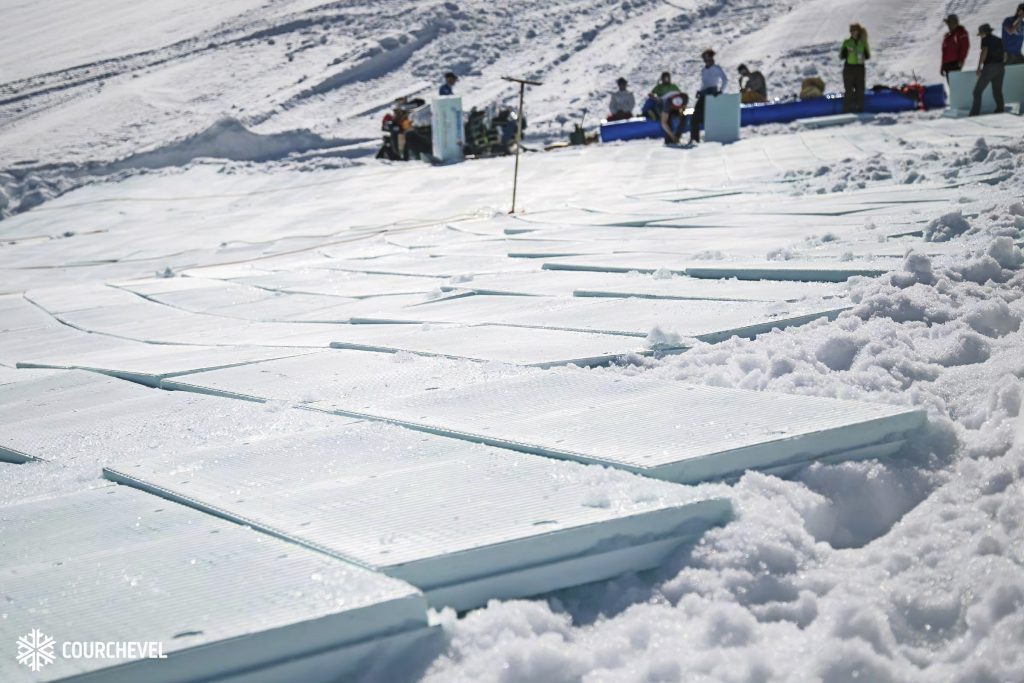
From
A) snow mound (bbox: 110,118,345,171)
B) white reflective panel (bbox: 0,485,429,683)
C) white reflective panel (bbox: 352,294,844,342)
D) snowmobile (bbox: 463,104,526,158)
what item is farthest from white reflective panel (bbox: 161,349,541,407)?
snow mound (bbox: 110,118,345,171)

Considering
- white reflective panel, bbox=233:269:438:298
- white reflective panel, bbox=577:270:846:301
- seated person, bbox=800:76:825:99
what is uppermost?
seated person, bbox=800:76:825:99

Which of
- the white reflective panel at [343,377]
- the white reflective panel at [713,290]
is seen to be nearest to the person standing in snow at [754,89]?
the white reflective panel at [713,290]

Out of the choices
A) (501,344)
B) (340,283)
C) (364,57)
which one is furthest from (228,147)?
(501,344)

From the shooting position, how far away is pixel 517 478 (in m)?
2.29

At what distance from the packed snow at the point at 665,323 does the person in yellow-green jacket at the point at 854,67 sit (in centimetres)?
129

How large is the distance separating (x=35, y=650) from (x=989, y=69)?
15.6 metres

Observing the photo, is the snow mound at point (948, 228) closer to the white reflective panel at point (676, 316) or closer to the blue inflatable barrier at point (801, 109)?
the white reflective panel at point (676, 316)

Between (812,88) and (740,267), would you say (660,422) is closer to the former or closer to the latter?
(740,267)

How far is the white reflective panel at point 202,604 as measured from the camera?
64.6 inches

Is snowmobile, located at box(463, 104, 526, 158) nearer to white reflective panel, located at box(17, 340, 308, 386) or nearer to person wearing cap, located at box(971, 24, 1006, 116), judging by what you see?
person wearing cap, located at box(971, 24, 1006, 116)

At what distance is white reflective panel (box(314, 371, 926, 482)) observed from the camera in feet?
7.68

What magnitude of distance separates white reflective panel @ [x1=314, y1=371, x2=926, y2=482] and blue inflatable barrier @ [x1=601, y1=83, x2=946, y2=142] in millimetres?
15696

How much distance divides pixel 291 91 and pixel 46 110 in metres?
5.73

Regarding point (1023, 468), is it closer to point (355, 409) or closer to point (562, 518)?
point (562, 518)
